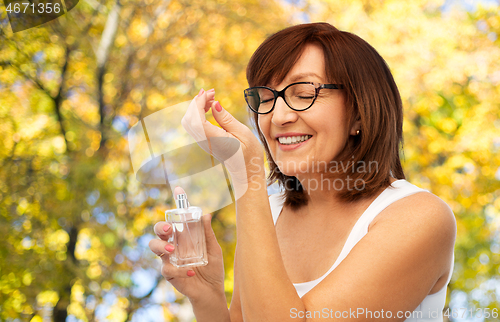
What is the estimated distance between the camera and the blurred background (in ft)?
12.5

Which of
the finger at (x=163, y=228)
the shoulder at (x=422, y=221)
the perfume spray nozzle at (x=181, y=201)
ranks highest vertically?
the perfume spray nozzle at (x=181, y=201)

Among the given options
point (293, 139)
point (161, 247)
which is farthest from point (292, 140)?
point (161, 247)

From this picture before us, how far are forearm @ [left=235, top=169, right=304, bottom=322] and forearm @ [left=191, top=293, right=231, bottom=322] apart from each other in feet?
1.12

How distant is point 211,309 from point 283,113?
663 millimetres

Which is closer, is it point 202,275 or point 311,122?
point 311,122

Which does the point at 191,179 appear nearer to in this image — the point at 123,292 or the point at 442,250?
the point at 442,250

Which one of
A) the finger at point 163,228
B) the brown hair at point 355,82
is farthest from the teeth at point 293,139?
the finger at point 163,228

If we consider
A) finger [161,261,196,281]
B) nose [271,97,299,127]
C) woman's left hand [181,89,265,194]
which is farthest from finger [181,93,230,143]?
finger [161,261,196,281]

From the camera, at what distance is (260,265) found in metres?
0.89

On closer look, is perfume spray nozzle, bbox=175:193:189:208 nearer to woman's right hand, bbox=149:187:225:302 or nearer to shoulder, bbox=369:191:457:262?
woman's right hand, bbox=149:187:225:302

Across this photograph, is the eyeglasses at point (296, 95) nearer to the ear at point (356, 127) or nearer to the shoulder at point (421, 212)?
the ear at point (356, 127)

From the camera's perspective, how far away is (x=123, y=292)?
4.16m

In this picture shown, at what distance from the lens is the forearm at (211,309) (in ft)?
4.07

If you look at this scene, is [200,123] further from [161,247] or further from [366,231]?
[366,231]
